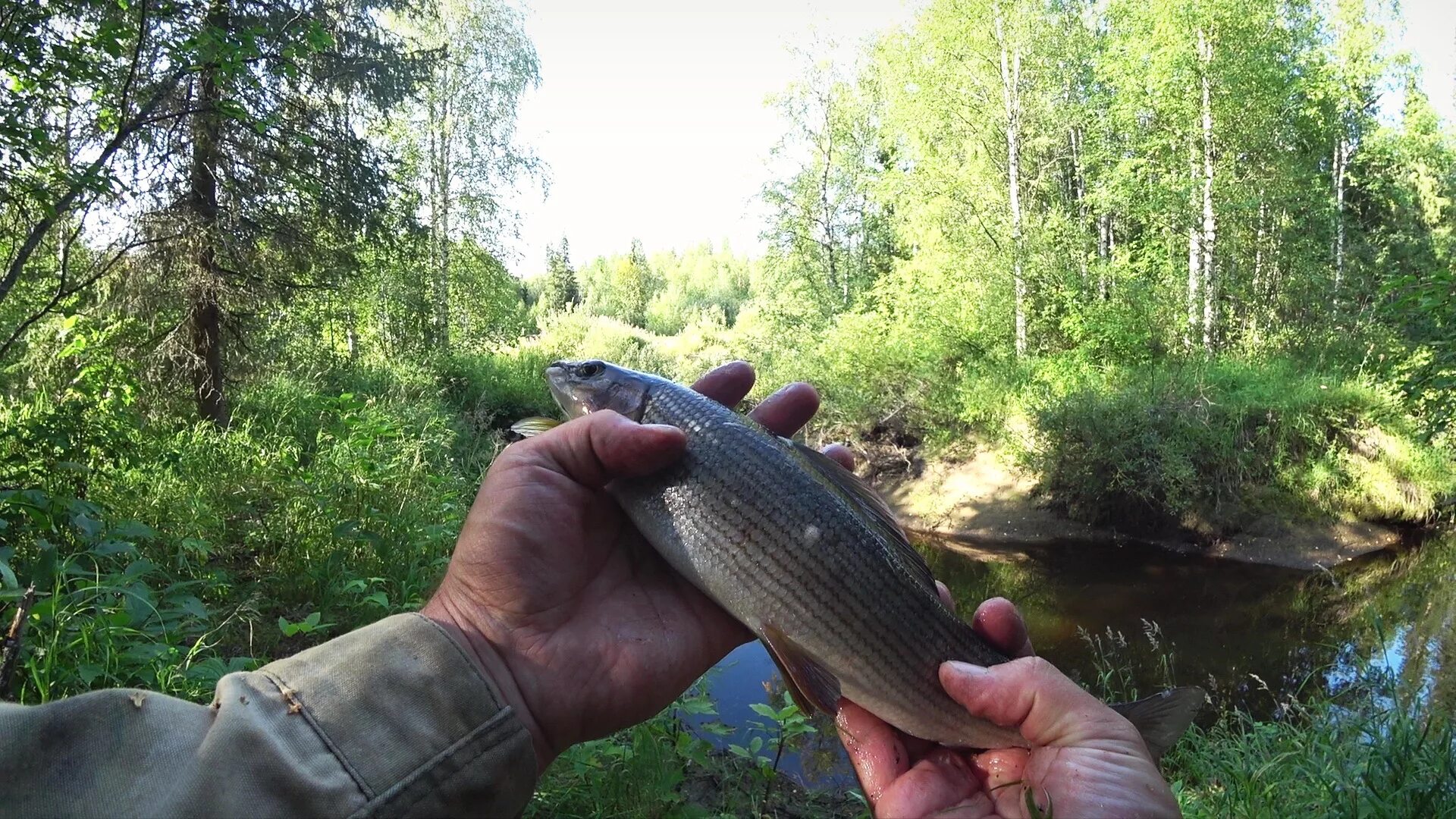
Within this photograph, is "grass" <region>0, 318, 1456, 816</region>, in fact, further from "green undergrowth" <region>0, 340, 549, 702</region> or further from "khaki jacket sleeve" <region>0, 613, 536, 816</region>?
"khaki jacket sleeve" <region>0, 613, 536, 816</region>

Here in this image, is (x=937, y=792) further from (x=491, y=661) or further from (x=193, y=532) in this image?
(x=193, y=532)

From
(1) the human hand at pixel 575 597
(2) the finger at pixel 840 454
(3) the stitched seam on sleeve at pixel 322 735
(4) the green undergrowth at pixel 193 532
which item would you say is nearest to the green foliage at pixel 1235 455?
(4) the green undergrowth at pixel 193 532

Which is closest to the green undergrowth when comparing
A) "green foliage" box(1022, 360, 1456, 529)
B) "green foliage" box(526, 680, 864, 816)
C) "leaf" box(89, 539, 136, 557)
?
"leaf" box(89, 539, 136, 557)

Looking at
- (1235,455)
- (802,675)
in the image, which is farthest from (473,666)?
(1235,455)

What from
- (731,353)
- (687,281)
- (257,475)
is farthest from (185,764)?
(687,281)

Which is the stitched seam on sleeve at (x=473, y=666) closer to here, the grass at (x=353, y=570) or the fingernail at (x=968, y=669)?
the fingernail at (x=968, y=669)

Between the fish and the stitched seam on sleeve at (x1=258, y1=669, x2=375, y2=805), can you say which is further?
the fish

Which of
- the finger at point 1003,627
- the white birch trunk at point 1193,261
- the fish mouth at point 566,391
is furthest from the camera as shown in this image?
the white birch trunk at point 1193,261
